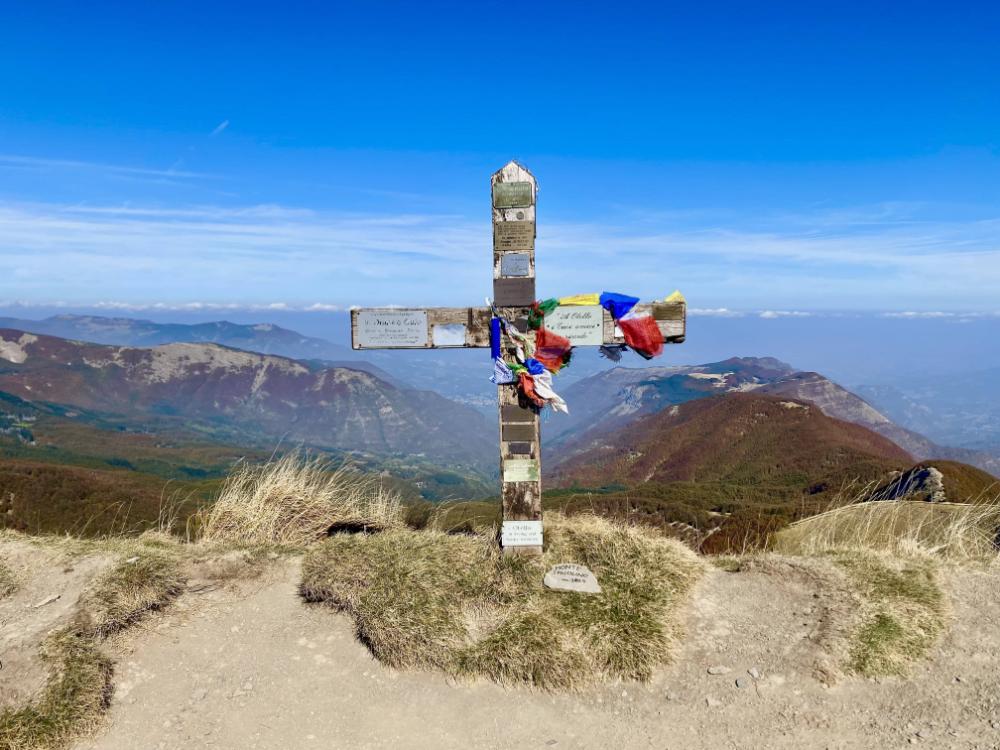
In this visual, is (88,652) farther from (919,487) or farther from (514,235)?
(919,487)

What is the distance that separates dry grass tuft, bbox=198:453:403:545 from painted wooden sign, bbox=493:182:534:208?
5721 millimetres

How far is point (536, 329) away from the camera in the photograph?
28.0 feet

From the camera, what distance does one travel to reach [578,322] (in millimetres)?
8562

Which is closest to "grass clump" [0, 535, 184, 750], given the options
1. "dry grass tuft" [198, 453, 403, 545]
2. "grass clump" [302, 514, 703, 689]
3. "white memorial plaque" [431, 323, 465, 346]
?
"dry grass tuft" [198, 453, 403, 545]

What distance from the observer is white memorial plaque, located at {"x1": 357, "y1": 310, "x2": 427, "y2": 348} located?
8.45 m

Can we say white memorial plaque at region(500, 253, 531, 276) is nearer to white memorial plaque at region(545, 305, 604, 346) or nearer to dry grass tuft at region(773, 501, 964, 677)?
white memorial plaque at region(545, 305, 604, 346)

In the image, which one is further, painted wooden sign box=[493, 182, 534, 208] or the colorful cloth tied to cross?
the colorful cloth tied to cross

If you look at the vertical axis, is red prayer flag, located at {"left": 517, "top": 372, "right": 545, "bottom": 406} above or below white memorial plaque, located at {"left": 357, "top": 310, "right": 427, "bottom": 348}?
below

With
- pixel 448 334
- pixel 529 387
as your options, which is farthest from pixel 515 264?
pixel 529 387

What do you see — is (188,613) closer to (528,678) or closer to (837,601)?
(528,678)

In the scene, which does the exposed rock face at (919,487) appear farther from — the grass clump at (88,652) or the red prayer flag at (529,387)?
the grass clump at (88,652)

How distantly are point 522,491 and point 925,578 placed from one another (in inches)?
195

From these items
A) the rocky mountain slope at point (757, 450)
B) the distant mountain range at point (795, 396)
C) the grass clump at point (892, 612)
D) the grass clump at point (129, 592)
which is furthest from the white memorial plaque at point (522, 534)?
the distant mountain range at point (795, 396)

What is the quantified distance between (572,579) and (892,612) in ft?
11.3
